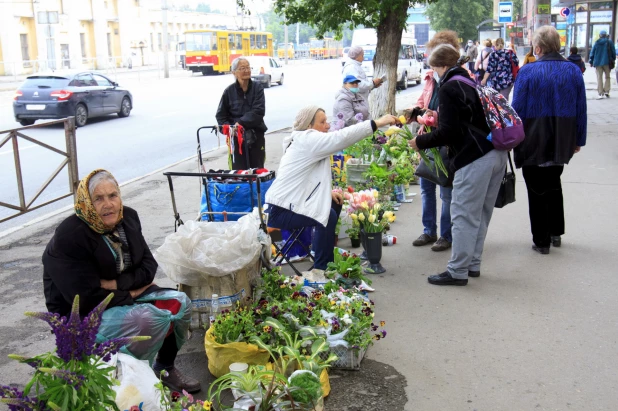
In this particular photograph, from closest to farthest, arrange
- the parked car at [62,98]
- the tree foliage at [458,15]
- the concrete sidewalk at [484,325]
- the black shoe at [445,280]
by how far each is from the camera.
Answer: the concrete sidewalk at [484,325]
the black shoe at [445,280]
the parked car at [62,98]
the tree foliage at [458,15]

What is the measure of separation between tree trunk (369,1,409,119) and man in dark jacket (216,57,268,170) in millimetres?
6790

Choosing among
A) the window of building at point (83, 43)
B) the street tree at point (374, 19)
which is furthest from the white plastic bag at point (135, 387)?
the window of building at point (83, 43)

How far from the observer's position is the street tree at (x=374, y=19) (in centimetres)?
1369

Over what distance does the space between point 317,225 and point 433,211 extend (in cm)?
181

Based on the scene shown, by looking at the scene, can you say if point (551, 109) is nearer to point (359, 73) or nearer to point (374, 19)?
point (359, 73)

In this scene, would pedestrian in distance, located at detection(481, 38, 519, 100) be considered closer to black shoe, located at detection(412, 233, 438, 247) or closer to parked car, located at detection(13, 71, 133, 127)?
black shoe, located at detection(412, 233, 438, 247)

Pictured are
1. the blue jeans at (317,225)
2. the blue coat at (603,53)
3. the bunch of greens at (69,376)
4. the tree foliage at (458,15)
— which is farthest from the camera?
the tree foliage at (458,15)

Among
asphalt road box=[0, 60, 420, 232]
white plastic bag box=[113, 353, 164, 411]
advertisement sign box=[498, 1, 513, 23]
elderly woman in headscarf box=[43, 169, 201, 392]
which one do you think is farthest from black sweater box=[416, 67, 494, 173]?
advertisement sign box=[498, 1, 513, 23]

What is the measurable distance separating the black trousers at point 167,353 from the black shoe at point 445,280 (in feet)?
8.12

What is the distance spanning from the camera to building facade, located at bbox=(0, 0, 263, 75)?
45.5 m

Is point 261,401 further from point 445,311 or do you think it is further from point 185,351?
point 445,311

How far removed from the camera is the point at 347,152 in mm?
9148

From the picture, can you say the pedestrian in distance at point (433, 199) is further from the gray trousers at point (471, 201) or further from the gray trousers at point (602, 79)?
the gray trousers at point (602, 79)

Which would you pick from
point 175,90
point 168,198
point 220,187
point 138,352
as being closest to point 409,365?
point 138,352
